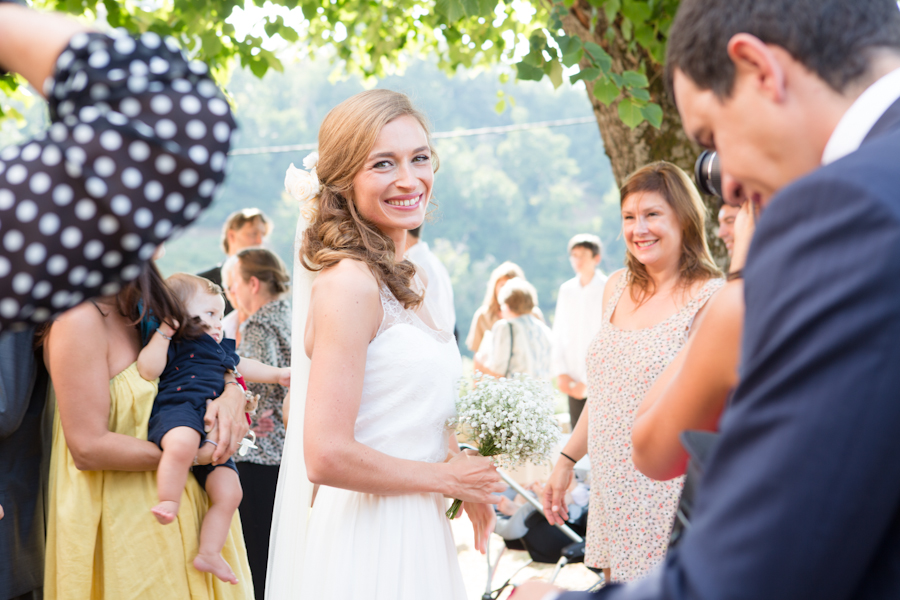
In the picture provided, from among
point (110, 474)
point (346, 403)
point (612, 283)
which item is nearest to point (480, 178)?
point (612, 283)

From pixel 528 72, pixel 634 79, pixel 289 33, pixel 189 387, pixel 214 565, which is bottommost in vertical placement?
pixel 214 565

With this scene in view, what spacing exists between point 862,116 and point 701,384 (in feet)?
1.56

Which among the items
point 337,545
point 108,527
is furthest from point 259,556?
point 337,545

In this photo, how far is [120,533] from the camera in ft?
7.07

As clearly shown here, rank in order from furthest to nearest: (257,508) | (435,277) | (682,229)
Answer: (435,277)
(257,508)
(682,229)

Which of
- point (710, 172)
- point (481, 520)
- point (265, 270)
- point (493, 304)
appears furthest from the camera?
point (493, 304)

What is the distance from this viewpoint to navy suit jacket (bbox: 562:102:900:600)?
57cm

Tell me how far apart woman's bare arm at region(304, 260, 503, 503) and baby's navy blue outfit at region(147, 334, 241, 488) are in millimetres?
648

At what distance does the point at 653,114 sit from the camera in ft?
11.2

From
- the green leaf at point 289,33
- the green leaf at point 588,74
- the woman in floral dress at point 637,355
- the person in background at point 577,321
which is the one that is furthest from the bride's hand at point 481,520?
the person in background at point 577,321

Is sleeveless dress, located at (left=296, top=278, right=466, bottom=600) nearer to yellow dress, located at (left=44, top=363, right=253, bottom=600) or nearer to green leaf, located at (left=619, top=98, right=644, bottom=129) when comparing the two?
yellow dress, located at (left=44, top=363, right=253, bottom=600)

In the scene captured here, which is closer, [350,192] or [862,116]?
[862,116]

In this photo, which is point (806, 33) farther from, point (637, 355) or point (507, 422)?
point (637, 355)

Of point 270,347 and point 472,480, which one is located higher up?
point 270,347
